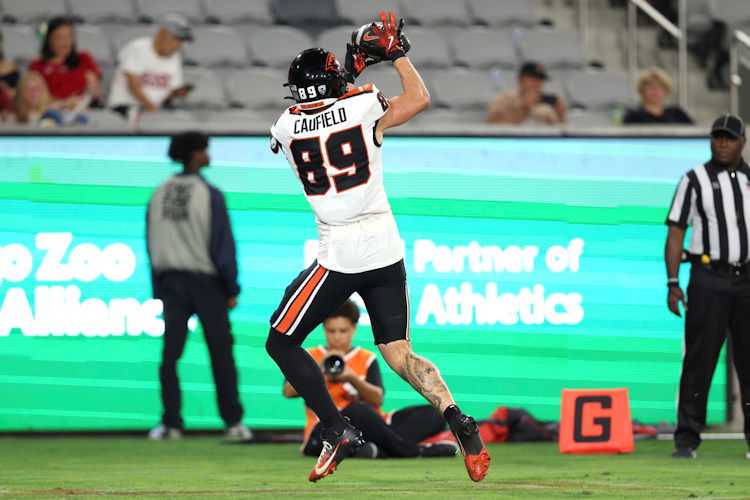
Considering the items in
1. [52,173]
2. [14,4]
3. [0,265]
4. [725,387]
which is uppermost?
[14,4]

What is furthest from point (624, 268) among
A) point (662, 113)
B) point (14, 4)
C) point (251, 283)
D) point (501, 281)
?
point (14, 4)

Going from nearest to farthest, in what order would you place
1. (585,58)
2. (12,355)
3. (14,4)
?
(12,355)
(14,4)
(585,58)

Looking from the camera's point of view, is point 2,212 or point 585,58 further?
point 585,58

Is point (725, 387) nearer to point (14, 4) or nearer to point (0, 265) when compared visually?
point (0, 265)

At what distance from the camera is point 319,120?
6047 millimetres

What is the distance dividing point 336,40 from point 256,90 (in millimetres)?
976

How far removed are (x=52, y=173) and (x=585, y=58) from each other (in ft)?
20.4

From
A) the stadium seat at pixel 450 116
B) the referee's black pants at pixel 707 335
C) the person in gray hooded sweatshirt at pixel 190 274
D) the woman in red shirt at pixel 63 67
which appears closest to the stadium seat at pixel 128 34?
the woman in red shirt at pixel 63 67

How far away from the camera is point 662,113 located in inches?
446

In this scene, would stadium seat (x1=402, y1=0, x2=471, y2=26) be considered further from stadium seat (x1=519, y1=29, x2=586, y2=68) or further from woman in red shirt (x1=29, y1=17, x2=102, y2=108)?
woman in red shirt (x1=29, y1=17, x2=102, y2=108)

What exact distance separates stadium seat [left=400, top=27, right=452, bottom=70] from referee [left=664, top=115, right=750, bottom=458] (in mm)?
5413

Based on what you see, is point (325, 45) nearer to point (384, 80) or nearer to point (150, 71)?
point (384, 80)

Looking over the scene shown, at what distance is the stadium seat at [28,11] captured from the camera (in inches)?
491

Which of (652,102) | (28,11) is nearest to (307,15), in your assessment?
(28,11)
